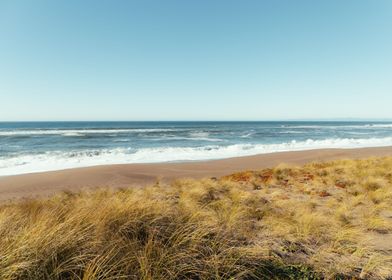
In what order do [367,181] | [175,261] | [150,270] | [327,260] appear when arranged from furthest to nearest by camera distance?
[367,181]
[327,260]
[175,261]
[150,270]

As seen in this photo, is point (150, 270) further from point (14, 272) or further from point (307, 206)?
point (307, 206)

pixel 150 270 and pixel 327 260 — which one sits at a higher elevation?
pixel 150 270

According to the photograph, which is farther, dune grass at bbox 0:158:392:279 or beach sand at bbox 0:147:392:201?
beach sand at bbox 0:147:392:201

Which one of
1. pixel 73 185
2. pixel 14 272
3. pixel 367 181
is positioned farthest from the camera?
pixel 73 185

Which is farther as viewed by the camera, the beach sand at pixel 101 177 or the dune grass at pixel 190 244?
the beach sand at pixel 101 177

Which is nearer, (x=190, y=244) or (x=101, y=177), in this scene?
A: (x=190, y=244)

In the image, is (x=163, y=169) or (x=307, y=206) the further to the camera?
(x=163, y=169)

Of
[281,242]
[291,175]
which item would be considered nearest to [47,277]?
[281,242]

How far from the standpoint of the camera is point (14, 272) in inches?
88.4

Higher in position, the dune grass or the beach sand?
the dune grass

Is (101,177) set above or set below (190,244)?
below

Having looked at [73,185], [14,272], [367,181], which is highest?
[14,272]

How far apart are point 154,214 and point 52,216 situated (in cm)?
142

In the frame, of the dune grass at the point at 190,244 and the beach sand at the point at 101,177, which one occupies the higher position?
the dune grass at the point at 190,244
